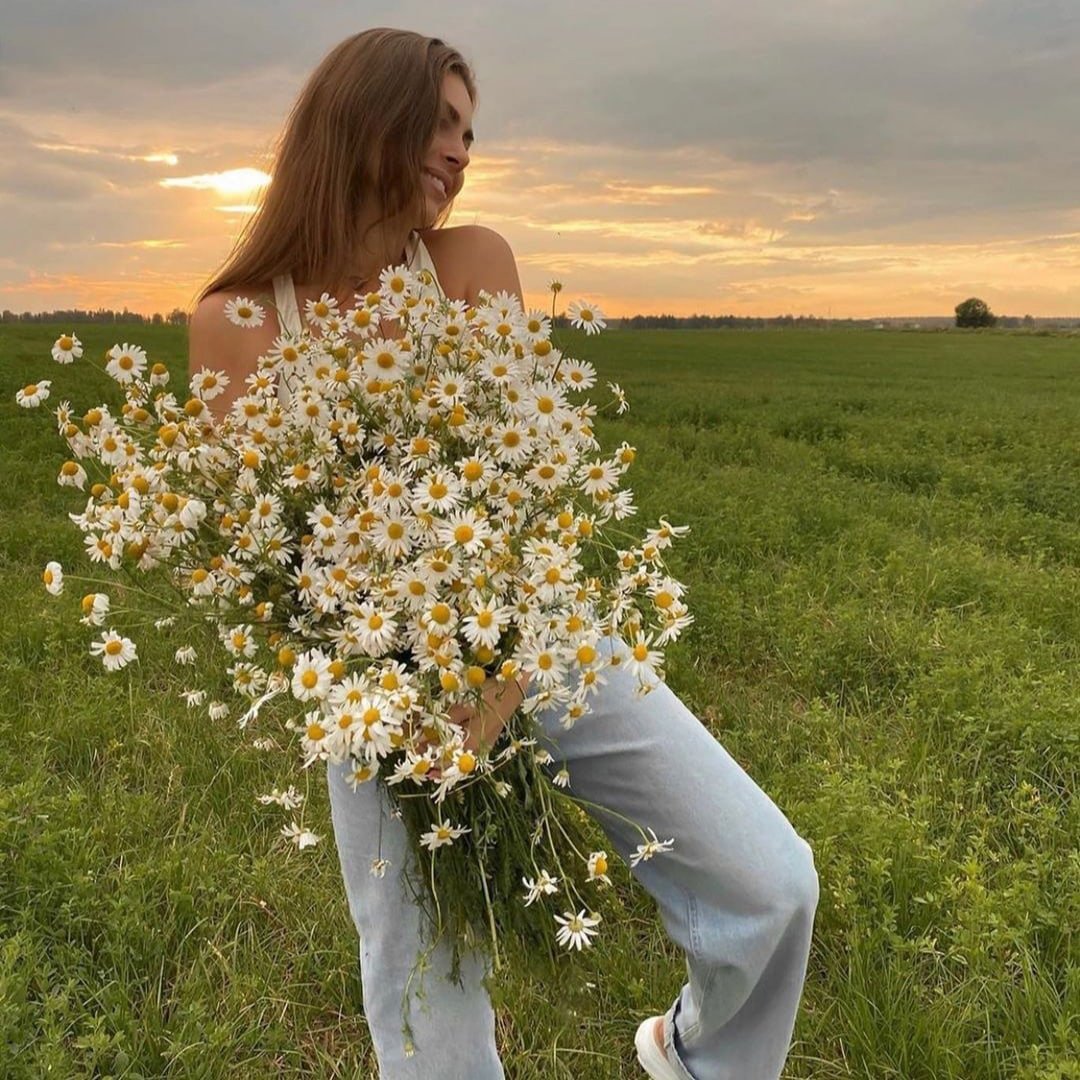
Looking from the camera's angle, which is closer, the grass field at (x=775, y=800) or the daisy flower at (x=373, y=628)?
the daisy flower at (x=373, y=628)

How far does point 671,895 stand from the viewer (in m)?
1.95

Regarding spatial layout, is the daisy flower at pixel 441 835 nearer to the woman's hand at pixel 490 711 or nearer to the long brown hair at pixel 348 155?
the woman's hand at pixel 490 711

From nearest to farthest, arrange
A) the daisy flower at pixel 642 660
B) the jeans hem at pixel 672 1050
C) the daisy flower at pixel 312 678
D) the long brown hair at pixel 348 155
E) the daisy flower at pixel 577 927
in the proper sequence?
the daisy flower at pixel 312 678
the daisy flower at pixel 642 660
the daisy flower at pixel 577 927
the long brown hair at pixel 348 155
the jeans hem at pixel 672 1050

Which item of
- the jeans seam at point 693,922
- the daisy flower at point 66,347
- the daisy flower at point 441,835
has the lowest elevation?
the jeans seam at point 693,922

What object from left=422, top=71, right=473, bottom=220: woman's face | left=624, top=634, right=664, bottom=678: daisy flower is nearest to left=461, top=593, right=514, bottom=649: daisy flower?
left=624, top=634, right=664, bottom=678: daisy flower

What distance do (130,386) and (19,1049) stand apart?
1.85 metres

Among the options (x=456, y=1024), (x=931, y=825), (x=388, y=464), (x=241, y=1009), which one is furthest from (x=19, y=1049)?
(x=931, y=825)

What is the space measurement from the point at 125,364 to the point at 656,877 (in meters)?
1.41

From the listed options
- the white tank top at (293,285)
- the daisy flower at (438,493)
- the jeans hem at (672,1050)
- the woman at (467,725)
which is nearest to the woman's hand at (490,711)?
the woman at (467,725)

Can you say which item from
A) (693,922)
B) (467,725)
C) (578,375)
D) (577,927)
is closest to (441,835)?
(467,725)

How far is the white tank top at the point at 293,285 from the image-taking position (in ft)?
6.46

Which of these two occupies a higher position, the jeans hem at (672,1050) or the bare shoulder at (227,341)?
Result: the bare shoulder at (227,341)

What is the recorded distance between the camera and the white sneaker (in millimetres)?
2270

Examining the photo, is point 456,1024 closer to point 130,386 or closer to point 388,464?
point 388,464
